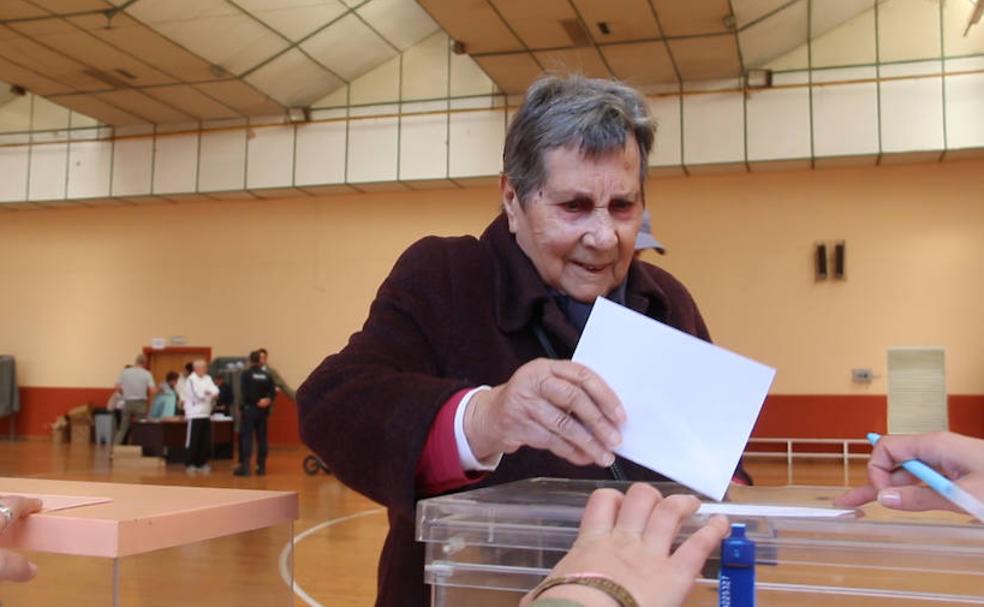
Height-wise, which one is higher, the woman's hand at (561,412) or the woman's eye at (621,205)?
the woman's eye at (621,205)

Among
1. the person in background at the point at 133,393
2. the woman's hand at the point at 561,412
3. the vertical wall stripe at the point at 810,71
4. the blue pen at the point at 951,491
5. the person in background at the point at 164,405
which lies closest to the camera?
the blue pen at the point at 951,491

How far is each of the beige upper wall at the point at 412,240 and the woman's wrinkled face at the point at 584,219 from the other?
12.2 metres

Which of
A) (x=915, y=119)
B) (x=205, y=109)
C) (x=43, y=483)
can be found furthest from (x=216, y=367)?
(x=43, y=483)

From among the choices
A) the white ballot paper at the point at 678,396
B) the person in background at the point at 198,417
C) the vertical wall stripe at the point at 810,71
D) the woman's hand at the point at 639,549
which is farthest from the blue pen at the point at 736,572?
the vertical wall stripe at the point at 810,71

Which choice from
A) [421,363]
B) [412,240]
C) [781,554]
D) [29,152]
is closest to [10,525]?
[421,363]

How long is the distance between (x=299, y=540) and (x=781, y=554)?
6374mm

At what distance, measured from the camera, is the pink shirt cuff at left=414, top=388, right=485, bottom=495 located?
1180mm

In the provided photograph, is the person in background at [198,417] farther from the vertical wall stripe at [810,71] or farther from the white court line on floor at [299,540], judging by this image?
the vertical wall stripe at [810,71]

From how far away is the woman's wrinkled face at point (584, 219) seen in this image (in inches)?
59.1

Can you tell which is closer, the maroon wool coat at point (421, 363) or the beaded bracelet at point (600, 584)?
the beaded bracelet at point (600, 584)

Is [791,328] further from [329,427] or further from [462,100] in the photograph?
[329,427]

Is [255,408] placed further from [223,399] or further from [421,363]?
[421,363]

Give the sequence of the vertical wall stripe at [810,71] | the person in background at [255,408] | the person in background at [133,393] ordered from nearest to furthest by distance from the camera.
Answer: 1. the person in background at [255,408]
2. the vertical wall stripe at [810,71]
3. the person in background at [133,393]

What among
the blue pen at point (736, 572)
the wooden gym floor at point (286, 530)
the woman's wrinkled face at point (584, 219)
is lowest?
the wooden gym floor at point (286, 530)
